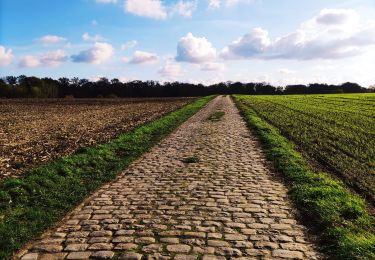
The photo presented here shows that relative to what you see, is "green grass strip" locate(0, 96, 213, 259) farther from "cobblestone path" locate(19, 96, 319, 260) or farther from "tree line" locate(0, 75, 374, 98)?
"tree line" locate(0, 75, 374, 98)

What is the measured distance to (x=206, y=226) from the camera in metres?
6.79

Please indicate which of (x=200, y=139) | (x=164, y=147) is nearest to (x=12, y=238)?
(x=164, y=147)

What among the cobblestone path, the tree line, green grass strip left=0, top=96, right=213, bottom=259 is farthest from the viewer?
the tree line

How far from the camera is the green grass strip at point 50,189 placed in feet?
21.9

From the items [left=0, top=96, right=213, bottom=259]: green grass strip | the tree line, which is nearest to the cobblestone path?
[left=0, top=96, right=213, bottom=259]: green grass strip

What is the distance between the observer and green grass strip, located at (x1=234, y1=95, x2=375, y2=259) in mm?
5805

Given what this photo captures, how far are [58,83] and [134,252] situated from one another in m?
164

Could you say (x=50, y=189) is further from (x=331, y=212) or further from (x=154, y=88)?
(x=154, y=88)

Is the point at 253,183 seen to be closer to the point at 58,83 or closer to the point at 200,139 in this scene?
the point at 200,139

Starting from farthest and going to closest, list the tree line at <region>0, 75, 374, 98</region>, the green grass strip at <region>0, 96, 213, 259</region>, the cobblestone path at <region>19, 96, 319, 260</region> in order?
the tree line at <region>0, 75, 374, 98</region> → the green grass strip at <region>0, 96, 213, 259</region> → the cobblestone path at <region>19, 96, 319, 260</region>

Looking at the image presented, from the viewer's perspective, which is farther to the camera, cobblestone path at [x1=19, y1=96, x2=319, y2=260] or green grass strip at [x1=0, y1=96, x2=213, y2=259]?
green grass strip at [x1=0, y1=96, x2=213, y2=259]

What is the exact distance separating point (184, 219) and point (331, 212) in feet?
9.40

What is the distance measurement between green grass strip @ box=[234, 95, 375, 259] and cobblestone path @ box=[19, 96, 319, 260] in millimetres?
325

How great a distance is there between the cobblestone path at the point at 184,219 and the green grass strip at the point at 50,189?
315 millimetres
